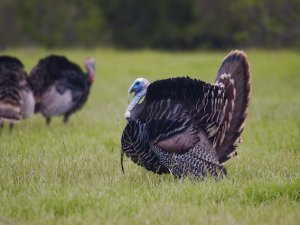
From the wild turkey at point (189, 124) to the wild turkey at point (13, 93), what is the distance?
2877mm

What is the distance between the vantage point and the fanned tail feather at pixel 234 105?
5879 mm

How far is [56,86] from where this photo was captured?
10.0 metres

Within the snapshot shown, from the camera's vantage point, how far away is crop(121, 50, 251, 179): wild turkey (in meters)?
5.66

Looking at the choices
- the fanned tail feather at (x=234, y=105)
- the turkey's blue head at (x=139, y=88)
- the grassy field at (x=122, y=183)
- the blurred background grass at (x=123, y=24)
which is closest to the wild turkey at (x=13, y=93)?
the grassy field at (x=122, y=183)

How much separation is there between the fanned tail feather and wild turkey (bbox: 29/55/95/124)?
4.54 m

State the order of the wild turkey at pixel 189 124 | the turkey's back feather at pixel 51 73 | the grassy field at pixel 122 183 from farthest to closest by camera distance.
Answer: the turkey's back feather at pixel 51 73, the wild turkey at pixel 189 124, the grassy field at pixel 122 183

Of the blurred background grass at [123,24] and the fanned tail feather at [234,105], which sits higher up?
the blurred background grass at [123,24]

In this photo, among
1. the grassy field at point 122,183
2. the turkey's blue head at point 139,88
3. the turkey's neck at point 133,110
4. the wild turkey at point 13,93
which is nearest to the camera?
the grassy field at point 122,183

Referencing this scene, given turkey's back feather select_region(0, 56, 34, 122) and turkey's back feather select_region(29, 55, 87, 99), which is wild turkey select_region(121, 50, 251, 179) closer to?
turkey's back feather select_region(0, 56, 34, 122)

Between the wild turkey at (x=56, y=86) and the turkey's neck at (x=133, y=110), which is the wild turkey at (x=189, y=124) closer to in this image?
the turkey's neck at (x=133, y=110)

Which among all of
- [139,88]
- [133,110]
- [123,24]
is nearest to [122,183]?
[133,110]

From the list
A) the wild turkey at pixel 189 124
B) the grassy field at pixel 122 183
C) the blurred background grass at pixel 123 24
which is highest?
the blurred background grass at pixel 123 24

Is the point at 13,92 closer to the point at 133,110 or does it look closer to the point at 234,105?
the point at 133,110

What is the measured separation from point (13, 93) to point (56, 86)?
4.77 feet
